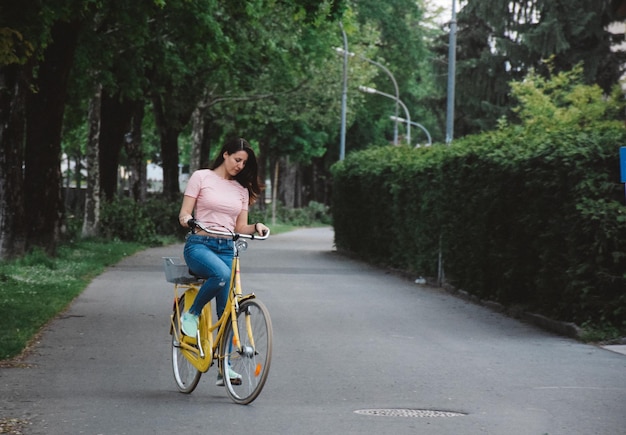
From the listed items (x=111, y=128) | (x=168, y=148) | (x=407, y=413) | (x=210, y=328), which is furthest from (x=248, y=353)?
(x=168, y=148)

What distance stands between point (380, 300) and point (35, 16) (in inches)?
251

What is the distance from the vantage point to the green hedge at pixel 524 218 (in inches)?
539

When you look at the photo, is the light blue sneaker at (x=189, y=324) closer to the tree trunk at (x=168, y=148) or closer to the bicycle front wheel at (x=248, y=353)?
the bicycle front wheel at (x=248, y=353)

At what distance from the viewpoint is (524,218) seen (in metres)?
15.7

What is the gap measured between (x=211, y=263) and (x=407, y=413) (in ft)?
5.44

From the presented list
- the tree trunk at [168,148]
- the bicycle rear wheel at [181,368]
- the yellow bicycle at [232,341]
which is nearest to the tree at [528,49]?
the tree trunk at [168,148]

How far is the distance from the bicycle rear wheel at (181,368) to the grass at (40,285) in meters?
2.09

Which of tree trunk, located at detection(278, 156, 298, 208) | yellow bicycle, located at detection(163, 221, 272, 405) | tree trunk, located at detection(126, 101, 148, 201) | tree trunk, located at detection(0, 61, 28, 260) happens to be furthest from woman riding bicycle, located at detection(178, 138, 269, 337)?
tree trunk, located at detection(278, 156, 298, 208)

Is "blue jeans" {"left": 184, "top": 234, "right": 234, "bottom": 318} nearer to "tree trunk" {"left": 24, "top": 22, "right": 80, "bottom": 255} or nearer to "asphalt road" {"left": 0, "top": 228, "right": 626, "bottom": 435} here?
"asphalt road" {"left": 0, "top": 228, "right": 626, "bottom": 435}

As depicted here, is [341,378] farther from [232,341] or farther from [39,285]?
[39,285]

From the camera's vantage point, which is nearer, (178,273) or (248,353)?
(248,353)

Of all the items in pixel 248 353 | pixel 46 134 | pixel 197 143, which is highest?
pixel 197 143

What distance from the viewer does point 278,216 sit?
69625 millimetres

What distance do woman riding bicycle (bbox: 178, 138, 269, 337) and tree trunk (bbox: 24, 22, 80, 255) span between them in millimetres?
16191
